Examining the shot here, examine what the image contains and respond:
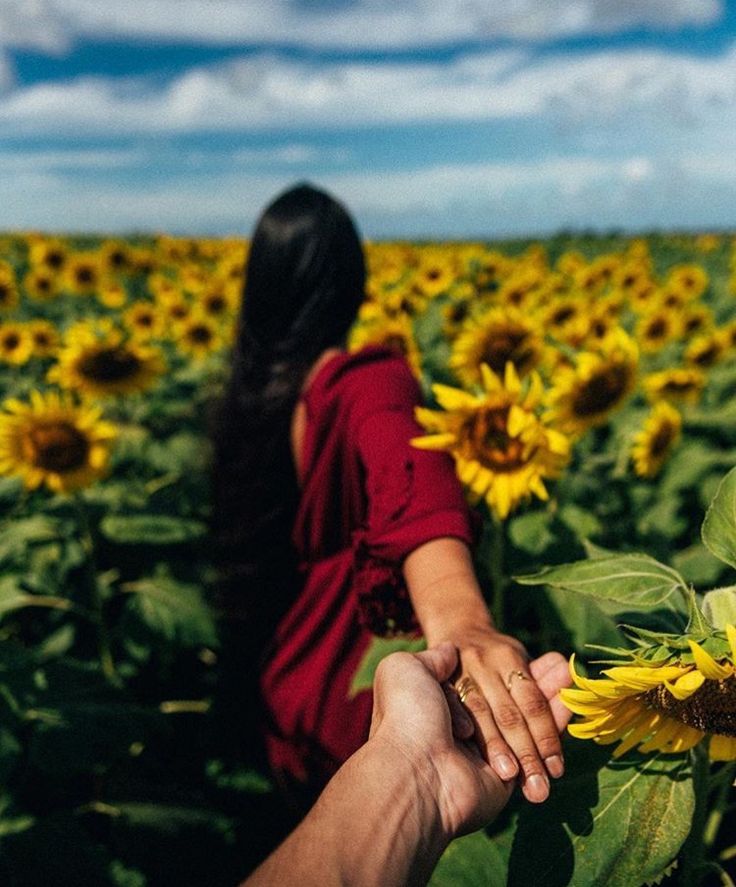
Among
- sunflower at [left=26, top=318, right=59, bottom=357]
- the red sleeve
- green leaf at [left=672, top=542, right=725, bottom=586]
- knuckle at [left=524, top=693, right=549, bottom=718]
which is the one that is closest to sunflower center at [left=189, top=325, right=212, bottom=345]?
sunflower at [left=26, top=318, right=59, bottom=357]

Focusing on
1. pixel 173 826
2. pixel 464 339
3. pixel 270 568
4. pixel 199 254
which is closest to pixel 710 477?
pixel 464 339

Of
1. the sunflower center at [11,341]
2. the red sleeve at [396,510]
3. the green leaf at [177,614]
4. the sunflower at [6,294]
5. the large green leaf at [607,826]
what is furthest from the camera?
the sunflower at [6,294]

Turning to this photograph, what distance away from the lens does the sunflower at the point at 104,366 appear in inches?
152

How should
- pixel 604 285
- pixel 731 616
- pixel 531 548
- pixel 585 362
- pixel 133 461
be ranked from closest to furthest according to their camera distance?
pixel 731 616, pixel 531 548, pixel 585 362, pixel 133 461, pixel 604 285

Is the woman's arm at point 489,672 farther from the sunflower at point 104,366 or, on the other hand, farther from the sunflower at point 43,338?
the sunflower at point 43,338

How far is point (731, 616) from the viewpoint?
3.37 ft

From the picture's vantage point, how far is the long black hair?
7.85 feet

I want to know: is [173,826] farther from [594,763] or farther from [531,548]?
[594,763]

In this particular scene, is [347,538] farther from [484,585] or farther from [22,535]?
[22,535]

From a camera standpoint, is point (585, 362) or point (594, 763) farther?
point (585, 362)

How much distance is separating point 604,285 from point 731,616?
610 centimetres

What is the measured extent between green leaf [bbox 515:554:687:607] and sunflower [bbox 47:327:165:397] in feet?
9.87

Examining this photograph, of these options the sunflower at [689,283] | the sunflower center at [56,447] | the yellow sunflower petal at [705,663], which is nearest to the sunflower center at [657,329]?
the sunflower at [689,283]

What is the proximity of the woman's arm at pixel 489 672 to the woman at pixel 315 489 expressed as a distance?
1.8 inches
